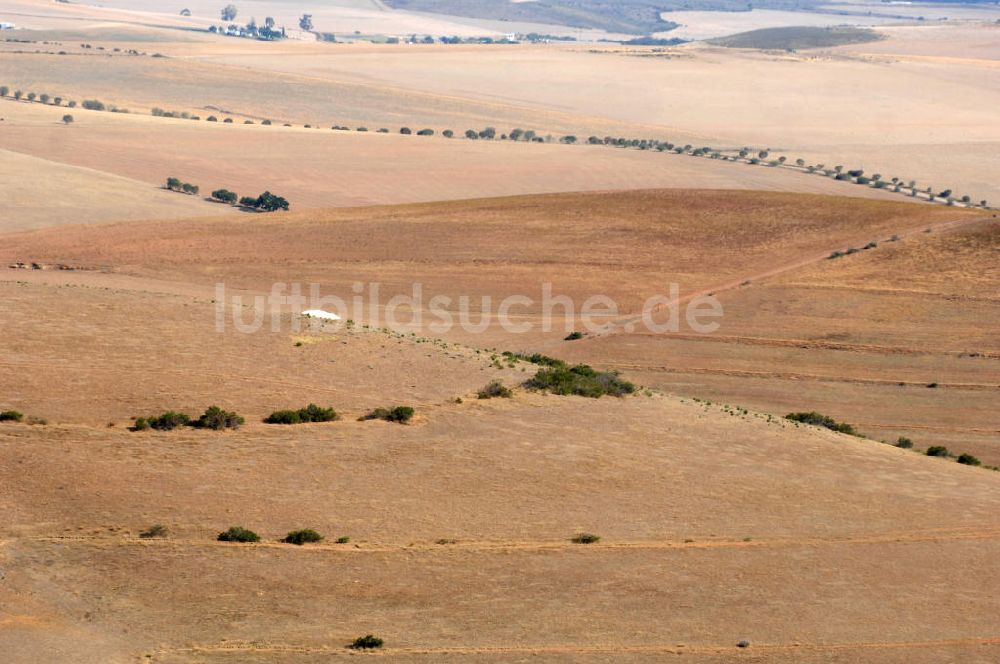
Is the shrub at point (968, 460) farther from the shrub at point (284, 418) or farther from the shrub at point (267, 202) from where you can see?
the shrub at point (267, 202)

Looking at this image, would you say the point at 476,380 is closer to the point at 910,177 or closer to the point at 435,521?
the point at 435,521

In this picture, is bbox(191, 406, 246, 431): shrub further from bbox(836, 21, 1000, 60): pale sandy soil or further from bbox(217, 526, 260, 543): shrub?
bbox(836, 21, 1000, 60): pale sandy soil

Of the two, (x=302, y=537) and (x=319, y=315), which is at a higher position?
(x=319, y=315)

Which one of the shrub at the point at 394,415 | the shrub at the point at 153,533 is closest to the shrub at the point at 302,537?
the shrub at the point at 153,533

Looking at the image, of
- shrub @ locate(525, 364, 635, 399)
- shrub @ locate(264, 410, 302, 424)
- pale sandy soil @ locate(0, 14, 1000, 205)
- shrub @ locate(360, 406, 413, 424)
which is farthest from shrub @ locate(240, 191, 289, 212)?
shrub @ locate(264, 410, 302, 424)

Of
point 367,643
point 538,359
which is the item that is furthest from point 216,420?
point 538,359

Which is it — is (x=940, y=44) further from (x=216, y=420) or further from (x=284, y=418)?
(x=216, y=420)
